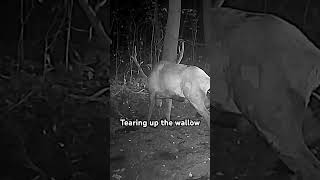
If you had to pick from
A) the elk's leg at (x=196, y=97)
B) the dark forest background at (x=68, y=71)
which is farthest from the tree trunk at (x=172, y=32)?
the elk's leg at (x=196, y=97)

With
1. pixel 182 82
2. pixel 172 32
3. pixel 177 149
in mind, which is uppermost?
pixel 172 32

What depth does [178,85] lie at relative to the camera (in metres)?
2.67

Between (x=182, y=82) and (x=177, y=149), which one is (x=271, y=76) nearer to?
(x=182, y=82)

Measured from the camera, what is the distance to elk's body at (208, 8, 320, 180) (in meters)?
2.68

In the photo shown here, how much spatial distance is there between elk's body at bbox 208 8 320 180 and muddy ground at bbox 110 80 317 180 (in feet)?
0.25

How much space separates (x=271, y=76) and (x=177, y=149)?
0.55 m

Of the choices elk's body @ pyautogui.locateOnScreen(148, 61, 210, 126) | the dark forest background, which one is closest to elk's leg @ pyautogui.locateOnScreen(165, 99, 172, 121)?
elk's body @ pyautogui.locateOnScreen(148, 61, 210, 126)

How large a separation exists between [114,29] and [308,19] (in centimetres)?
90

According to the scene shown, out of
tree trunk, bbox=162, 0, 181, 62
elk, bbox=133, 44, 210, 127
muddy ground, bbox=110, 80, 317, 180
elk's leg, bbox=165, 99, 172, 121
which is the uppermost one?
tree trunk, bbox=162, 0, 181, 62

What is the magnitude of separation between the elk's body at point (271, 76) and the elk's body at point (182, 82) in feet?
0.21

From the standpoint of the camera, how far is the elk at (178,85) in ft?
8.73

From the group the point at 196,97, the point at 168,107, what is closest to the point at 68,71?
the point at 168,107

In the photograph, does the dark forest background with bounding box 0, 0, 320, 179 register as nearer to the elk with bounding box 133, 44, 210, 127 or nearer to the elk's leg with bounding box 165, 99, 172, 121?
the elk with bounding box 133, 44, 210, 127

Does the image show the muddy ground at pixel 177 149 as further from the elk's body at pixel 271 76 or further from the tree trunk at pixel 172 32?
the tree trunk at pixel 172 32
